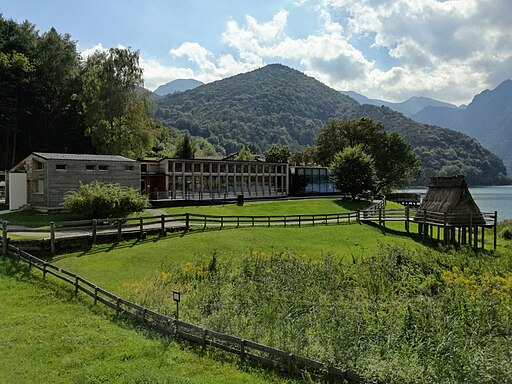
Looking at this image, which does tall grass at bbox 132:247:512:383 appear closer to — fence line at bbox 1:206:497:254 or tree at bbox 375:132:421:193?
→ fence line at bbox 1:206:497:254

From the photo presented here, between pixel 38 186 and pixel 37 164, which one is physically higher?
Result: pixel 37 164

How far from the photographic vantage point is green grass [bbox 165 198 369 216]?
111 ft

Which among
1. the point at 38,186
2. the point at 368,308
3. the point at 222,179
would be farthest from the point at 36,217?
the point at 368,308

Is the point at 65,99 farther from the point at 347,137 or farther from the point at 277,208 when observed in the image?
Result: the point at 347,137

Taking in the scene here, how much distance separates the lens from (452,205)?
2750 centimetres

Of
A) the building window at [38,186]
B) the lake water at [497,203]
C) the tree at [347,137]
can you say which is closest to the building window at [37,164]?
the building window at [38,186]

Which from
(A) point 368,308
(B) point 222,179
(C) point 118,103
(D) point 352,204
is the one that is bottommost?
(A) point 368,308

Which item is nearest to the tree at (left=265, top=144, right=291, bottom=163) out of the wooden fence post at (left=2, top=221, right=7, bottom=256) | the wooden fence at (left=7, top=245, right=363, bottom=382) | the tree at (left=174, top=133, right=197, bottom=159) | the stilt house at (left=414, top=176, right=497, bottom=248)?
the tree at (left=174, top=133, right=197, bottom=159)

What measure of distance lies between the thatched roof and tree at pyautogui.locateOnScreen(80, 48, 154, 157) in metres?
29.8

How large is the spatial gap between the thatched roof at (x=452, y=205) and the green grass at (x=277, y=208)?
1148 centimetres

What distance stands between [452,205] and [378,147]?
40.0 metres

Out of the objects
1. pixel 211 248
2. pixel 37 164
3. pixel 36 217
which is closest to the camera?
pixel 211 248

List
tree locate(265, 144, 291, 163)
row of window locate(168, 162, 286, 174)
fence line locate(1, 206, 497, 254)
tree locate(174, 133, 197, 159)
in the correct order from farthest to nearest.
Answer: tree locate(265, 144, 291, 163), tree locate(174, 133, 197, 159), row of window locate(168, 162, 286, 174), fence line locate(1, 206, 497, 254)

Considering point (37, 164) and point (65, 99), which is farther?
point (65, 99)
